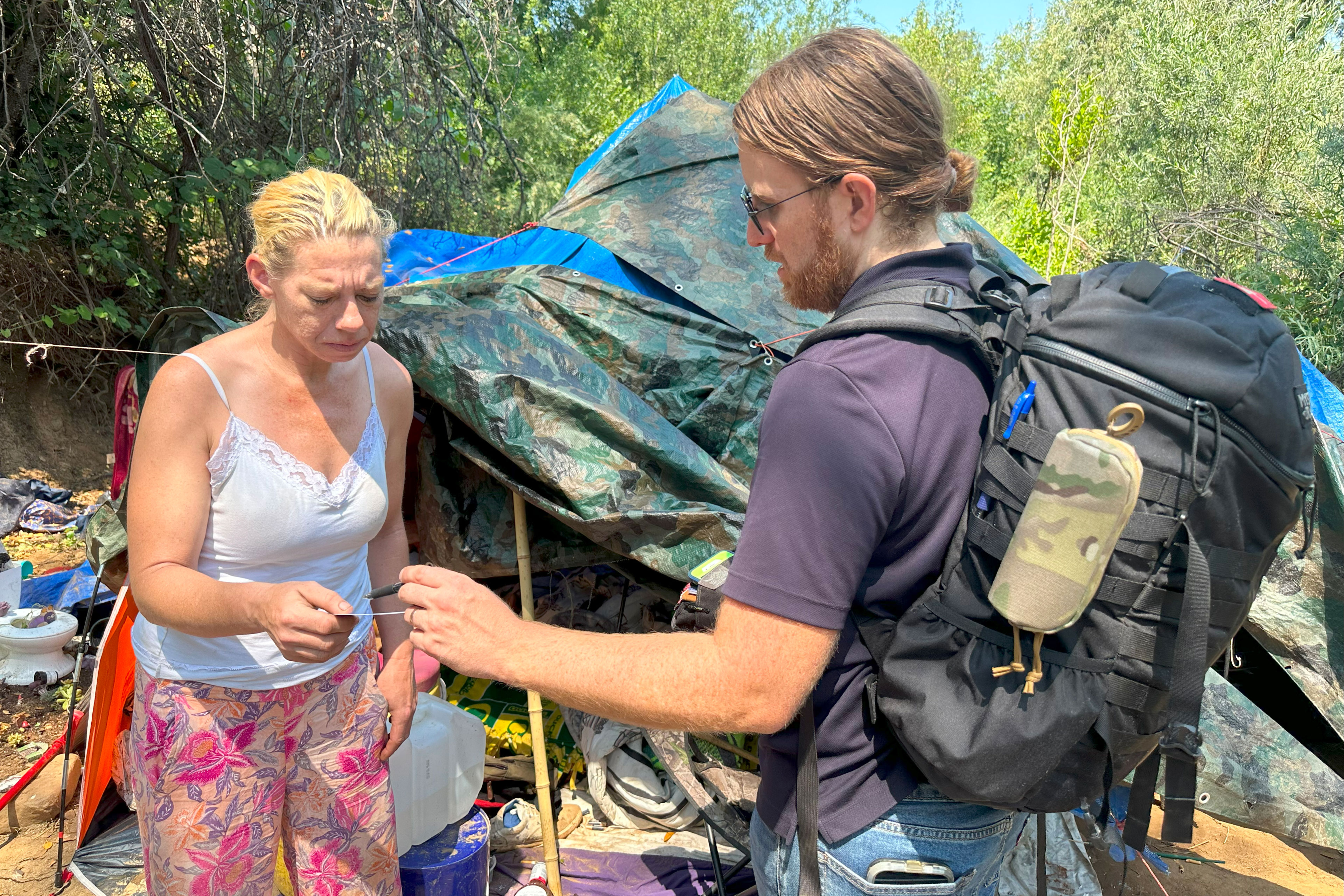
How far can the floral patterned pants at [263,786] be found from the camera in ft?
6.10

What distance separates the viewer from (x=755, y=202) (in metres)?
1.34

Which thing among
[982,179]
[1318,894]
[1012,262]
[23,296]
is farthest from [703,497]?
[982,179]

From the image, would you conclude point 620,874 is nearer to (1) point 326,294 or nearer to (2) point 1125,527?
(1) point 326,294

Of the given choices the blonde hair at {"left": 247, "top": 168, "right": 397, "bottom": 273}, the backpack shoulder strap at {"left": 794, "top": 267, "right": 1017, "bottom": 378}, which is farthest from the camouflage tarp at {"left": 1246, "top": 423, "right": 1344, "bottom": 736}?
the blonde hair at {"left": 247, "top": 168, "right": 397, "bottom": 273}

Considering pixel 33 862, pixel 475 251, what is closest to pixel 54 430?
pixel 475 251

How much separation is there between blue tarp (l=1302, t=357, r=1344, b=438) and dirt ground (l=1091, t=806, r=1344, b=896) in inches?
61.0

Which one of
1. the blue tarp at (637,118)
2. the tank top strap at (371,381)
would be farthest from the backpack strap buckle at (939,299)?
the blue tarp at (637,118)

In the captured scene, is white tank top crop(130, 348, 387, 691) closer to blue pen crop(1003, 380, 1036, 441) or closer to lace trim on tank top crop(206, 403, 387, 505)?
lace trim on tank top crop(206, 403, 387, 505)

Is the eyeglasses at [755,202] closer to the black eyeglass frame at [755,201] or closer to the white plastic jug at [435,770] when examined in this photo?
the black eyeglass frame at [755,201]

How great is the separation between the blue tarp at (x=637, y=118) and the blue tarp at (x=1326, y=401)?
3.36m

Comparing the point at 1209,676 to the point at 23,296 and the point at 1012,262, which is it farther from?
the point at 23,296

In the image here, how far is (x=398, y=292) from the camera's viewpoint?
3305mm

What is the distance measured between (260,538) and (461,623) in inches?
31.9

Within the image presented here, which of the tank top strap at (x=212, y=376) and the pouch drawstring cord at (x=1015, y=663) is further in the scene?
the tank top strap at (x=212, y=376)
